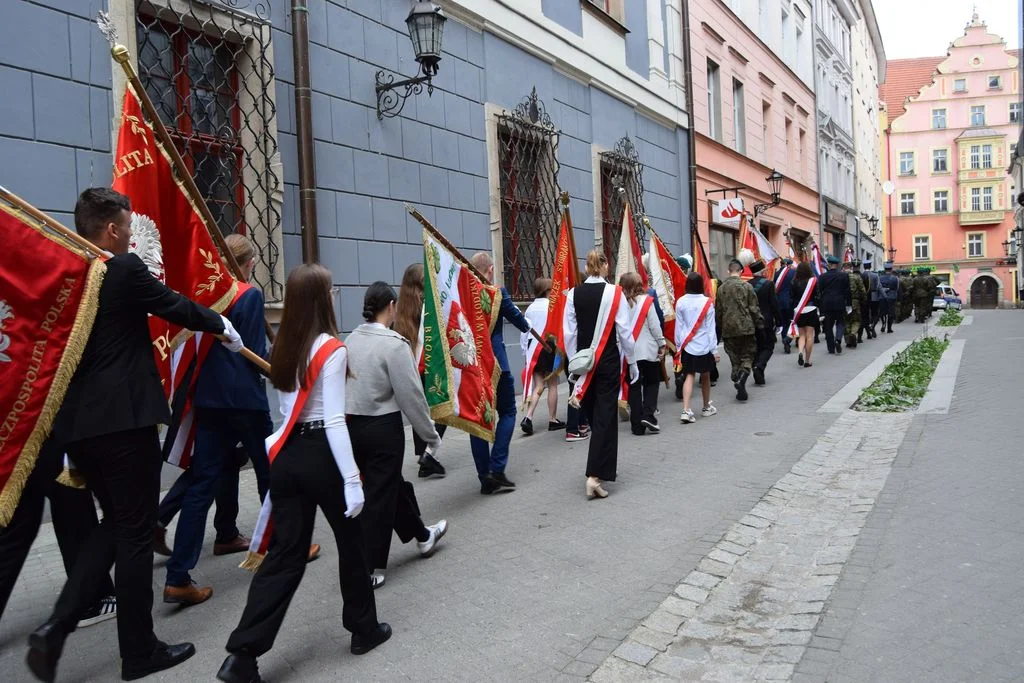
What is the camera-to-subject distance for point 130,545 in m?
3.47

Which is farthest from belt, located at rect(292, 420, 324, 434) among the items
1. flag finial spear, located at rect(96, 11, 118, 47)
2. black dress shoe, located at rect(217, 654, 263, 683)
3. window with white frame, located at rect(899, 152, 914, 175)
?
window with white frame, located at rect(899, 152, 914, 175)

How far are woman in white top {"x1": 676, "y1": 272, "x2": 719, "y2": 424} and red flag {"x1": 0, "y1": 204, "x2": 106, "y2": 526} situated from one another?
664 cm

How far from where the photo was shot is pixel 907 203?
64.9 meters

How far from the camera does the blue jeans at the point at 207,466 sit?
14.0 ft

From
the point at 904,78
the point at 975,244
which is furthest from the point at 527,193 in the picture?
the point at 904,78

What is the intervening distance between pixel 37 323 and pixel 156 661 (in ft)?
4.84

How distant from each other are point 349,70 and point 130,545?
651cm

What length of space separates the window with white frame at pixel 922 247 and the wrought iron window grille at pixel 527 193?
60455mm

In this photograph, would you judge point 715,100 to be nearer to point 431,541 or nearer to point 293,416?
point 431,541

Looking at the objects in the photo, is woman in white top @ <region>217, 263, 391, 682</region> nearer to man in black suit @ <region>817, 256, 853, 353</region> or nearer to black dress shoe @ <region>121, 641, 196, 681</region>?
black dress shoe @ <region>121, 641, 196, 681</region>

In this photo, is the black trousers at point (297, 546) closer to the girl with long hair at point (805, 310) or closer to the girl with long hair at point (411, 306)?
the girl with long hair at point (411, 306)

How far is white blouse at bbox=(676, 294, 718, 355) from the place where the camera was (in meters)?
9.12

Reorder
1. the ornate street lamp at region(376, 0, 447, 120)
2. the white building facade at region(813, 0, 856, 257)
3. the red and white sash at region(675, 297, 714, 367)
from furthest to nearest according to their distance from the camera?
the white building facade at region(813, 0, 856, 257), the red and white sash at region(675, 297, 714, 367), the ornate street lamp at region(376, 0, 447, 120)

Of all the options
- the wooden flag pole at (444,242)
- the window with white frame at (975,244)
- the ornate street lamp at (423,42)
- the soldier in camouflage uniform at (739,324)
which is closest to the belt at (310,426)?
the wooden flag pole at (444,242)
